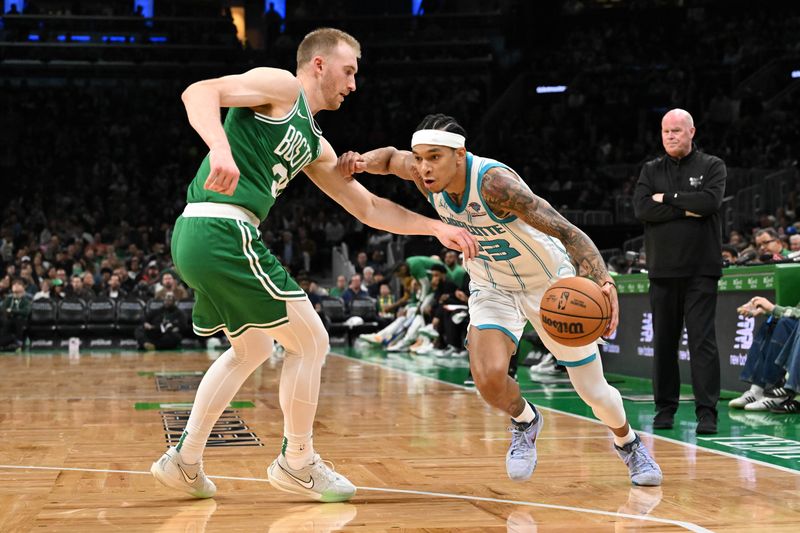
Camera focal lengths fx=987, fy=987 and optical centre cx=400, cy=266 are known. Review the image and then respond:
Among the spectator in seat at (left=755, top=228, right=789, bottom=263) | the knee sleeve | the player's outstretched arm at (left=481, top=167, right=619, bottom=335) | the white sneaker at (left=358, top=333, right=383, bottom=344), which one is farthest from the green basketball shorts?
the white sneaker at (left=358, top=333, right=383, bottom=344)

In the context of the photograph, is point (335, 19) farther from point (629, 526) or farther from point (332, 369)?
point (629, 526)

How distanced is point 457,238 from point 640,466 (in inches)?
56.7

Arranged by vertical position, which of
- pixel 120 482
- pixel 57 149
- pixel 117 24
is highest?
pixel 117 24

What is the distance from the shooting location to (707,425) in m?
6.33

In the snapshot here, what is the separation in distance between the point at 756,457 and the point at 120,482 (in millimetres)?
3382

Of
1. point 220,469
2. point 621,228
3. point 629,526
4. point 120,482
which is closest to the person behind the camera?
point 629,526

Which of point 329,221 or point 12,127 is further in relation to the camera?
point 12,127

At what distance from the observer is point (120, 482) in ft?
15.4

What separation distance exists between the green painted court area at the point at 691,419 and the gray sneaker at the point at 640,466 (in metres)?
0.95

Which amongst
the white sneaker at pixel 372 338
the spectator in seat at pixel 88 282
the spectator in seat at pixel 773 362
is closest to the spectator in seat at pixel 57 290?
the spectator in seat at pixel 88 282

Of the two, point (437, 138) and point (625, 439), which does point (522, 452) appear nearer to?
point (625, 439)

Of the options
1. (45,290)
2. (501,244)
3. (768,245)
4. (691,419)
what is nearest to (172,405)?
(691,419)

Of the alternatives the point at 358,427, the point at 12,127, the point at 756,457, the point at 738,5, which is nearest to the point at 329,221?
the point at 12,127

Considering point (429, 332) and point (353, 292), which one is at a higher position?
point (353, 292)
